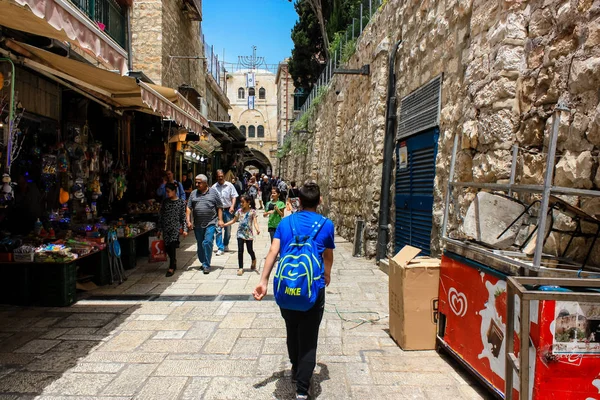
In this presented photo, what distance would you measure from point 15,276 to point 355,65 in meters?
8.63

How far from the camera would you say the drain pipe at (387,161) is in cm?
795

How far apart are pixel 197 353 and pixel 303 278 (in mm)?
1673

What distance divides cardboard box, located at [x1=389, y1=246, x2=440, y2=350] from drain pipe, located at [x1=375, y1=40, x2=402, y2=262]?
4.08m

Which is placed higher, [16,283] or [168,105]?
[168,105]

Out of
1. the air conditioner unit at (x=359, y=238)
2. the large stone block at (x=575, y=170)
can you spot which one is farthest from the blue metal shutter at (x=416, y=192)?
the large stone block at (x=575, y=170)

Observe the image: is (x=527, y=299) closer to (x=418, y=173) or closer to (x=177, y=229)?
(x=418, y=173)

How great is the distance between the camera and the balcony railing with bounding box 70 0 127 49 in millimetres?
8305

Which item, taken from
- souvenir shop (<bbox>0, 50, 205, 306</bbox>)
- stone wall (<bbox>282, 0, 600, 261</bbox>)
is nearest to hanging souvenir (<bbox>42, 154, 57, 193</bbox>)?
souvenir shop (<bbox>0, 50, 205, 306</bbox>)

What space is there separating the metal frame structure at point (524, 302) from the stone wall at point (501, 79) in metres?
0.80

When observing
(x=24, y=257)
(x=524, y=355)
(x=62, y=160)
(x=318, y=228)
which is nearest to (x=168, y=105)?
(x=62, y=160)

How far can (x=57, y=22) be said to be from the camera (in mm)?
3320

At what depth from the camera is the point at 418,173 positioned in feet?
22.2

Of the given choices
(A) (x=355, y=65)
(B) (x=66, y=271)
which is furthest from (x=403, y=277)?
(A) (x=355, y=65)

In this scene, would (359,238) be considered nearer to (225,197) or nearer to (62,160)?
(225,197)
